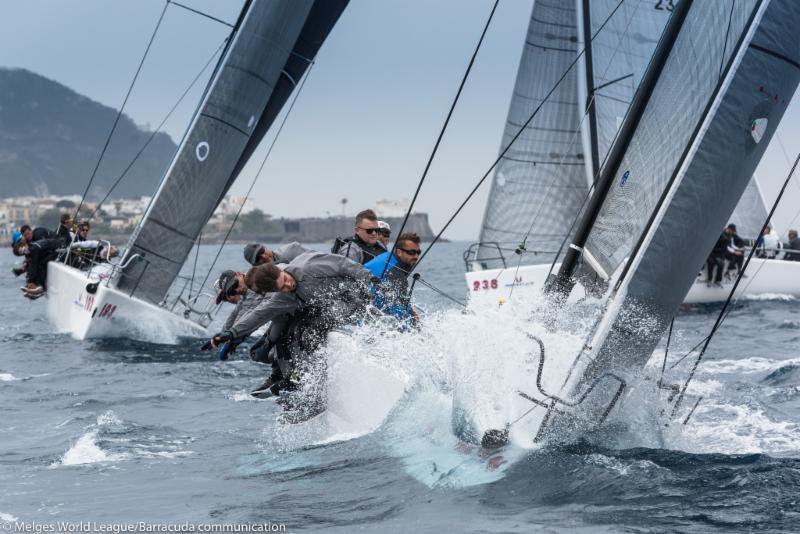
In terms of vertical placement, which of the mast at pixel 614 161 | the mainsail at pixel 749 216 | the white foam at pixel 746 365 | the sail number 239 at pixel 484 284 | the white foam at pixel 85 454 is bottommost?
the white foam at pixel 85 454

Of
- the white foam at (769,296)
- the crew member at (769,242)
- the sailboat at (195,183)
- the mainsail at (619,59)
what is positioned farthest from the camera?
the crew member at (769,242)

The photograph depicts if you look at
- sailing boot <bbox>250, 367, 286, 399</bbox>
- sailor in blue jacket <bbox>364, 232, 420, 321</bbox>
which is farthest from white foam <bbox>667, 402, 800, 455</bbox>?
sailing boot <bbox>250, 367, 286, 399</bbox>

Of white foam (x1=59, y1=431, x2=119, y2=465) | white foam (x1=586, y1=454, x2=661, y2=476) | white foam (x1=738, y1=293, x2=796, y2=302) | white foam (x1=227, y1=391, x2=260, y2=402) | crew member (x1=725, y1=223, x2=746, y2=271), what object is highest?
crew member (x1=725, y1=223, x2=746, y2=271)

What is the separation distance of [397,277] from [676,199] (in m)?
1.59

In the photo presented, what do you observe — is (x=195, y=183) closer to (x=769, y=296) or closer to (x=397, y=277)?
(x=397, y=277)

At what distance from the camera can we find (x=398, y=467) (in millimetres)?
4492

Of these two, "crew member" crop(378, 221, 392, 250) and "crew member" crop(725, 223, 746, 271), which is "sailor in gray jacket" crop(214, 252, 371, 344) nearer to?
"crew member" crop(378, 221, 392, 250)

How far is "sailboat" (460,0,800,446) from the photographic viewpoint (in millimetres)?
4312

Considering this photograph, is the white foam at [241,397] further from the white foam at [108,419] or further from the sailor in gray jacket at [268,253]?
the sailor in gray jacket at [268,253]

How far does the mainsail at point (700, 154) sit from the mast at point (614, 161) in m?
Result: 0.08

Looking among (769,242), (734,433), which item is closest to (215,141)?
(734,433)

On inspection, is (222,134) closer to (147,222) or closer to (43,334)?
(147,222)

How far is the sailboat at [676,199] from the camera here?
431 cm

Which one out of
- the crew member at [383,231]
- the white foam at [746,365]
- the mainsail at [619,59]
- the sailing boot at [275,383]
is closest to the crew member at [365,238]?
the crew member at [383,231]
